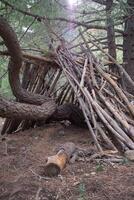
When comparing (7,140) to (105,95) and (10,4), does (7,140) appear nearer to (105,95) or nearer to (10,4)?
(105,95)

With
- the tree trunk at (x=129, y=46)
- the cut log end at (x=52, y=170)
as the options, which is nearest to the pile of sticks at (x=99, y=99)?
the cut log end at (x=52, y=170)

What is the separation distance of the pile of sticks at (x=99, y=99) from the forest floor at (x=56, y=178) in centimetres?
32

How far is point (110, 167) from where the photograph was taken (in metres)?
3.99

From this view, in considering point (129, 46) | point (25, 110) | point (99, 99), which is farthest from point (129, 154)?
point (129, 46)

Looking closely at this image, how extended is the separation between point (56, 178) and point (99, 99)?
1.70 metres

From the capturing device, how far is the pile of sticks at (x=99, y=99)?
465cm

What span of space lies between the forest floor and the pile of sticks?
315mm

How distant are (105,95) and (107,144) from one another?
101cm

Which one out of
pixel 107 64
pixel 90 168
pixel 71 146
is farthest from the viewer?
pixel 107 64

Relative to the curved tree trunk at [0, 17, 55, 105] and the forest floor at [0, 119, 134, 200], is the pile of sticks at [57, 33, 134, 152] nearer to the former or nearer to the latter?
the forest floor at [0, 119, 134, 200]

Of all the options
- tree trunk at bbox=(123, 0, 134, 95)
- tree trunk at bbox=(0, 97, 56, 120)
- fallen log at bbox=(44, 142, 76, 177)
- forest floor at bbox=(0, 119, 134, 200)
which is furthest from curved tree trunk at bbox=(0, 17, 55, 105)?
tree trunk at bbox=(123, 0, 134, 95)

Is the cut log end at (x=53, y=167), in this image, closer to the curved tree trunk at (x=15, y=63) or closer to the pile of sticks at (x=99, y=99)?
the pile of sticks at (x=99, y=99)

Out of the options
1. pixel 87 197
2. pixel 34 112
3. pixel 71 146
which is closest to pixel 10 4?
pixel 34 112

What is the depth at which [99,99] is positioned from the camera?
5.16m
